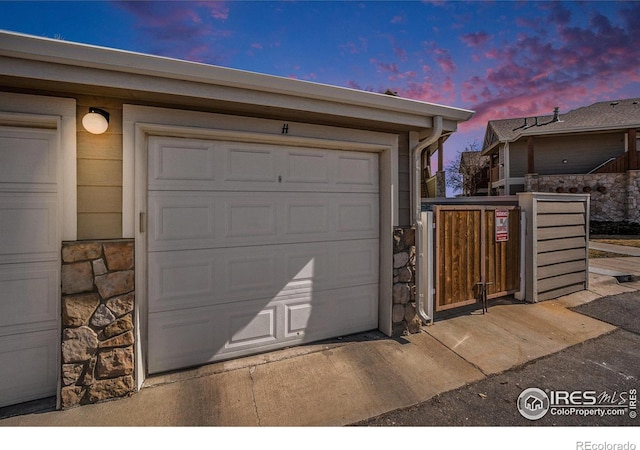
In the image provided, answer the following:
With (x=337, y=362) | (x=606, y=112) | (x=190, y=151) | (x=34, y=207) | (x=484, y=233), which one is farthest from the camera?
(x=606, y=112)

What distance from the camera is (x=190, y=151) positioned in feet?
8.55

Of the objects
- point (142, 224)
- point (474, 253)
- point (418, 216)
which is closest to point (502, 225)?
point (474, 253)

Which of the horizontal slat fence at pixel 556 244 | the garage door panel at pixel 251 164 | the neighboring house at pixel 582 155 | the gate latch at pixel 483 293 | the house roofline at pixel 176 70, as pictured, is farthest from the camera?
the neighboring house at pixel 582 155

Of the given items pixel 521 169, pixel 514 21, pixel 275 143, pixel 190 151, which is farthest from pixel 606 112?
pixel 190 151

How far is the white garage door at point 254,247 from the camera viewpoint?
2559mm

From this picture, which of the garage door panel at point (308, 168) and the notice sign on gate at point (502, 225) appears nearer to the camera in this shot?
the garage door panel at point (308, 168)

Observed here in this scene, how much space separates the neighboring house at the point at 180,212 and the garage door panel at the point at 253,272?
2 centimetres

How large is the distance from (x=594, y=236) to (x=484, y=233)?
1275 cm

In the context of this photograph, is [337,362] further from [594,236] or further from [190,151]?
[594,236]

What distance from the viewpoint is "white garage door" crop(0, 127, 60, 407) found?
2146mm

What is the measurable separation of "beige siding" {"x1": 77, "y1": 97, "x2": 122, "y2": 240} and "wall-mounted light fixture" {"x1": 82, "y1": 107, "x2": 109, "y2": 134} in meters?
0.06

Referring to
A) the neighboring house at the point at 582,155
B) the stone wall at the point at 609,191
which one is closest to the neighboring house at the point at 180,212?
the stone wall at the point at 609,191

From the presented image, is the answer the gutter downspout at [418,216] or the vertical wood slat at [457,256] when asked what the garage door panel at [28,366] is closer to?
the gutter downspout at [418,216]

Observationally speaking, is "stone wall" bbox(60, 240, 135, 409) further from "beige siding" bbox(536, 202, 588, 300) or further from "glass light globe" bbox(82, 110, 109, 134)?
"beige siding" bbox(536, 202, 588, 300)
